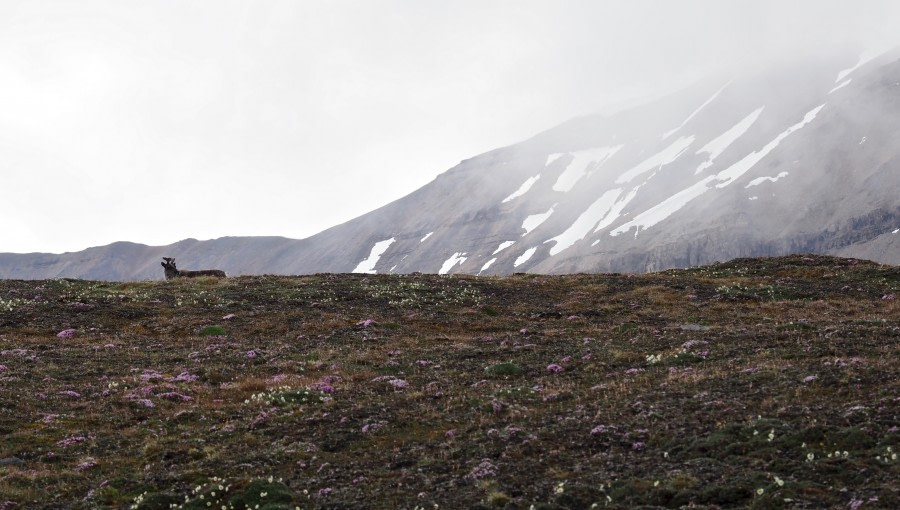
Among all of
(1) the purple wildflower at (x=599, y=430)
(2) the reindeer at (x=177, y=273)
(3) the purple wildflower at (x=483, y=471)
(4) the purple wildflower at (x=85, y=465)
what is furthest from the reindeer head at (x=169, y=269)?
(1) the purple wildflower at (x=599, y=430)

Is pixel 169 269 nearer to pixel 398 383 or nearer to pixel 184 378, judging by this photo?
pixel 184 378

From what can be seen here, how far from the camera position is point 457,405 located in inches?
838

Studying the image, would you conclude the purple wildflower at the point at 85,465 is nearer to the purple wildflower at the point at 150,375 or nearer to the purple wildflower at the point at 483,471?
the purple wildflower at the point at 150,375

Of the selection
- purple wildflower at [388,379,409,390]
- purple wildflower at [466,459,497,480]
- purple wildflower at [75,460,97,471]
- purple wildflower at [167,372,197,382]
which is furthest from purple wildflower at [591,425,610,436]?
purple wildflower at [167,372,197,382]

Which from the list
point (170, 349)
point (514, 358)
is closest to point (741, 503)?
point (514, 358)

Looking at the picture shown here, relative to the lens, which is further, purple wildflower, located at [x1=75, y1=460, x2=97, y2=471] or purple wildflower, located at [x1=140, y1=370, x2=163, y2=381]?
purple wildflower, located at [x1=140, y1=370, x2=163, y2=381]

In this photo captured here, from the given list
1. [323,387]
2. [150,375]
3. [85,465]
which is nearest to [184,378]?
[150,375]

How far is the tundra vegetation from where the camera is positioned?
13844mm

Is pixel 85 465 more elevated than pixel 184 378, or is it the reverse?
pixel 184 378

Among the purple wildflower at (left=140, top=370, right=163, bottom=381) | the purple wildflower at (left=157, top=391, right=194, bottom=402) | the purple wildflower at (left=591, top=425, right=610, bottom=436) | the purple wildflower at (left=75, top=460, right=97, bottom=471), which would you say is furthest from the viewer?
the purple wildflower at (left=140, top=370, right=163, bottom=381)

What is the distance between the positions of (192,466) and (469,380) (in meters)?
10.5

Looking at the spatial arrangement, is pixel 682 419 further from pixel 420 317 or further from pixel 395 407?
pixel 420 317

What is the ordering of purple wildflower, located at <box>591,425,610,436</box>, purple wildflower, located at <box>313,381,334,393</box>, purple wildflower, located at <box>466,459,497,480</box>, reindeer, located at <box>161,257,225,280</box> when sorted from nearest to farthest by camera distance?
1. purple wildflower, located at <box>466,459,497,480</box>
2. purple wildflower, located at <box>591,425,610,436</box>
3. purple wildflower, located at <box>313,381,334,393</box>
4. reindeer, located at <box>161,257,225,280</box>

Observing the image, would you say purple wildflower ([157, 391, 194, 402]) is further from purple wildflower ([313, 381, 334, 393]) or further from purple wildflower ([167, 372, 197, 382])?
purple wildflower ([313, 381, 334, 393])
